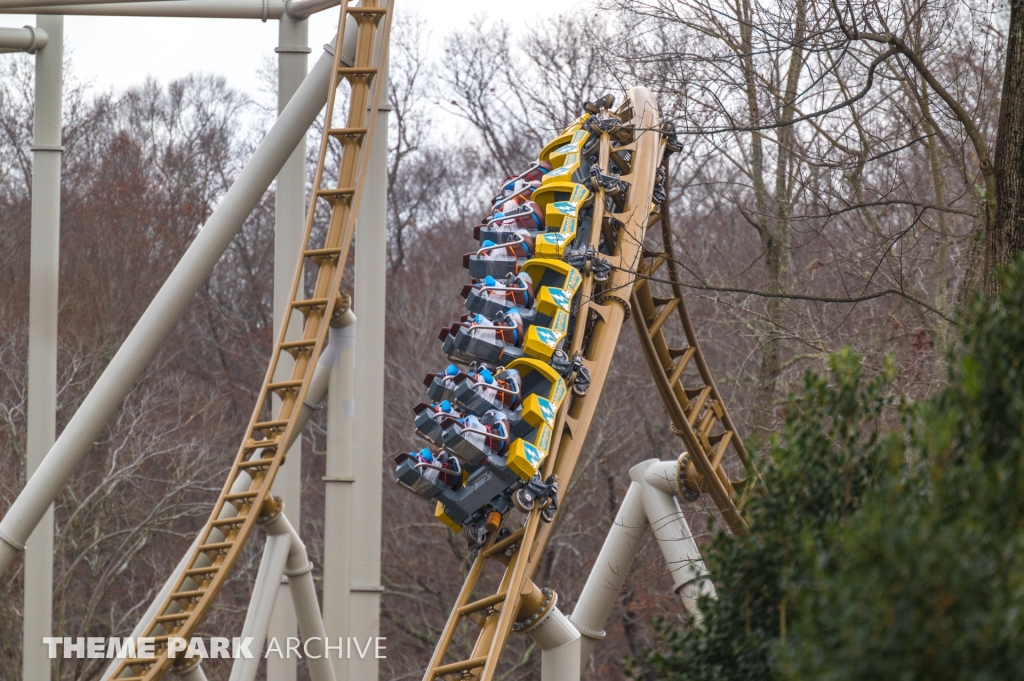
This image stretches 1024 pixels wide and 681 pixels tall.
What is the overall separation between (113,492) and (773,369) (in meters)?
7.01

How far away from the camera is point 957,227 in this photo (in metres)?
12.0

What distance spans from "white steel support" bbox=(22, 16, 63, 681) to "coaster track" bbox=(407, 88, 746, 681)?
258 cm

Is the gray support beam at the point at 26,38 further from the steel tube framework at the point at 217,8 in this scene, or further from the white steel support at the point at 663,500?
the white steel support at the point at 663,500

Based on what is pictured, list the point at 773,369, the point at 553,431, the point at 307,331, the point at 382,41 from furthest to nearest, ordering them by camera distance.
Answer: the point at 773,369 < the point at 382,41 < the point at 307,331 < the point at 553,431

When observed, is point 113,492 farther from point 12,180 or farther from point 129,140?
point 129,140

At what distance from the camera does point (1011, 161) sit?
463 cm

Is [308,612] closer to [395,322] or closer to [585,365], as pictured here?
[585,365]

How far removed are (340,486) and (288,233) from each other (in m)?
1.46

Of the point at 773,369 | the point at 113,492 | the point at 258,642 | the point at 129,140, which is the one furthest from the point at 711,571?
the point at 129,140

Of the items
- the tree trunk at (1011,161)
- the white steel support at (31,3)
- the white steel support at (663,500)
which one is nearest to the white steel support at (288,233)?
the white steel support at (31,3)

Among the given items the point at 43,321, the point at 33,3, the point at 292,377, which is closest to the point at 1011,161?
the point at 292,377

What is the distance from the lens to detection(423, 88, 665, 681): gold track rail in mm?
4906

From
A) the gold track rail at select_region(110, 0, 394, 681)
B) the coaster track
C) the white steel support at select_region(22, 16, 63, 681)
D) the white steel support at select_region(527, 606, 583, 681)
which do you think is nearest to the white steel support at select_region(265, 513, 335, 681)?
the gold track rail at select_region(110, 0, 394, 681)

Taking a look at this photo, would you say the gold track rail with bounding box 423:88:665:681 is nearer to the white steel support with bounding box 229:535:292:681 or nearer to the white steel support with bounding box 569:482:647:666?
the white steel support with bounding box 229:535:292:681
